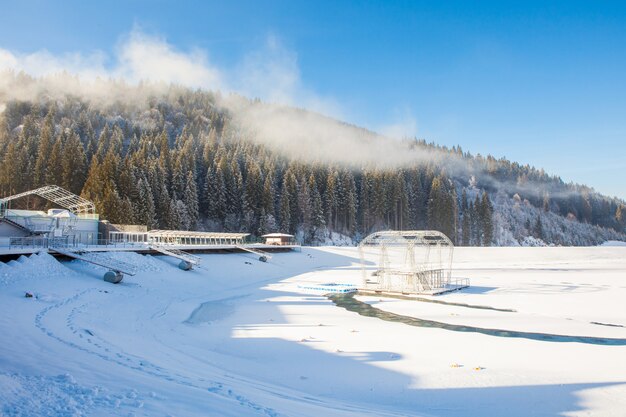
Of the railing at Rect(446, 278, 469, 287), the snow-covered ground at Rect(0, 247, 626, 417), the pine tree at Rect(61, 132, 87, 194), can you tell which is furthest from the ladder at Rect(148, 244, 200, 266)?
the pine tree at Rect(61, 132, 87, 194)

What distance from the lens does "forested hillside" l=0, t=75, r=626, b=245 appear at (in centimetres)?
6241

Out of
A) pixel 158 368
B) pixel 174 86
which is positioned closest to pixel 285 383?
pixel 158 368

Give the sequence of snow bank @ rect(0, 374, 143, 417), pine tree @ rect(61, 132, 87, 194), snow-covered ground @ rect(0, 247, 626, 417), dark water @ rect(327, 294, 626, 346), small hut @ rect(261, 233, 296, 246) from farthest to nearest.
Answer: pine tree @ rect(61, 132, 87, 194), small hut @ rect(261, 233, 296, 246), dark water @ rect(327, 294, 626, 346), snow-covered ground @ rect(0, 247, 626, 417), snow bank @ rect(0, 374, 143, 417)

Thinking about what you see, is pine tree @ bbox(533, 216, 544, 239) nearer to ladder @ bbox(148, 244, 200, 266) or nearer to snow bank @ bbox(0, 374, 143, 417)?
ladder @ bbox(148, 244, 200, 266)

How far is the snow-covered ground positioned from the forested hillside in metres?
35.7

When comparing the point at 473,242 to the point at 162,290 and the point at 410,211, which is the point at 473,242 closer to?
the point at 410,211

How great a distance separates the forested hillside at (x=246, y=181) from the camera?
62.4 meters

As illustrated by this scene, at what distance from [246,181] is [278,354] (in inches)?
2475

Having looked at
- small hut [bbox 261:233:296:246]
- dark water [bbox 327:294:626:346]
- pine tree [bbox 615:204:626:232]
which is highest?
pine tree [bbox 615:204:626:232]

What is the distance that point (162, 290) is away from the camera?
25.8 meters

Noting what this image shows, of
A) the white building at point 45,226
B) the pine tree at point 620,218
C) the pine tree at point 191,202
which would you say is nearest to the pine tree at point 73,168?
the pine tree at point 191,202

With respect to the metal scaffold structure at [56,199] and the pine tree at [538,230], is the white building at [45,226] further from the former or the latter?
the pine tree at [538,230]

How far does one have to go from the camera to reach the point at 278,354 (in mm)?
13062

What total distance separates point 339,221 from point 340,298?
198 feet
